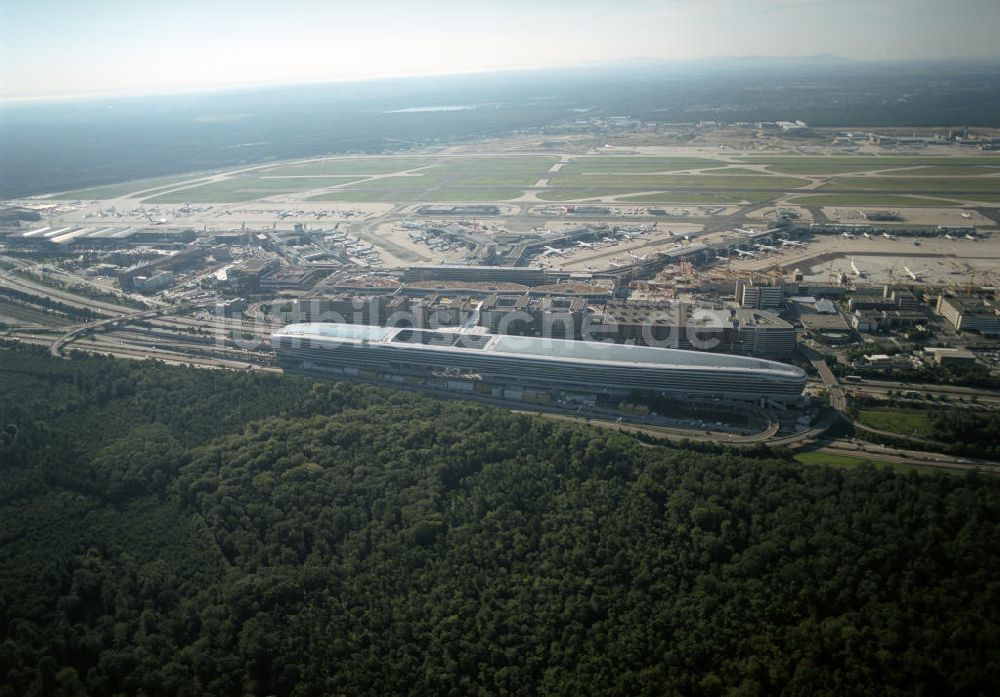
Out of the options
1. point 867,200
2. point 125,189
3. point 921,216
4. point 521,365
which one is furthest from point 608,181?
point 125,189

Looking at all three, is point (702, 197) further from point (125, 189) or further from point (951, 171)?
point (125, 189)

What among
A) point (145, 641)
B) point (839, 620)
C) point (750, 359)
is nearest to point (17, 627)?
point (145, 641)

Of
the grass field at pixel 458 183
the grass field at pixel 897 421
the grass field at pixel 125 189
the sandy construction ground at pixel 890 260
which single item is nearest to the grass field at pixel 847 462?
the grass field at pixel 897 421

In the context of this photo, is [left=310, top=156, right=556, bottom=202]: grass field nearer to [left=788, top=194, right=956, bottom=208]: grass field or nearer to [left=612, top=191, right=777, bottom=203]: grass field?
[left=612, top=191, right=777, bottom=203]: grass field

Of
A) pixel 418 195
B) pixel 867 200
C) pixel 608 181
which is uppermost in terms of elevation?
pixel 608 181

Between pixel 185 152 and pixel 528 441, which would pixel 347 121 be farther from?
pixel 528 441

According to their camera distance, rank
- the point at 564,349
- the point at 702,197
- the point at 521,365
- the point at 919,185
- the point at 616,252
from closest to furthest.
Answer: the point at 521,365
the point at 564,349
the point at 616,252
the point at 702,197
the point at 919,185
